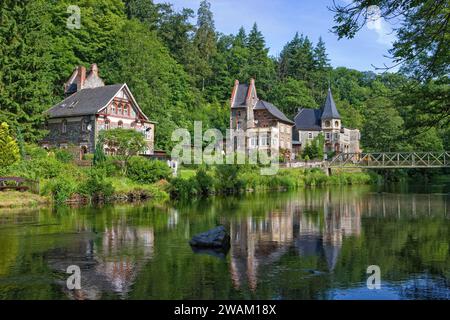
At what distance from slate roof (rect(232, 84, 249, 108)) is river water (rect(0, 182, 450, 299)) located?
1787 inches

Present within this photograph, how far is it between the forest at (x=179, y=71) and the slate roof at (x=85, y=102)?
6.86 ft

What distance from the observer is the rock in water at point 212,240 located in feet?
59.7

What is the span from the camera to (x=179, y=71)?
76125 millimetres

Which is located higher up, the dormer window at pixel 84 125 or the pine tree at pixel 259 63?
the pine tree at pixel 259 63

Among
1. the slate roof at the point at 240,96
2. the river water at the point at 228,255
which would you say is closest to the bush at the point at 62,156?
the river water at the point at 228,255

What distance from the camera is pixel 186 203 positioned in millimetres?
36500

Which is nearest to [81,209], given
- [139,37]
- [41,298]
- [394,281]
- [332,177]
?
[41,298]

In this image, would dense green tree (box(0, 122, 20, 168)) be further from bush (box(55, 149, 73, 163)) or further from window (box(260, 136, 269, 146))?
window (box(260, 136, 269, 146))

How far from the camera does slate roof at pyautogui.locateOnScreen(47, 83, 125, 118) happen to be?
50.6 m

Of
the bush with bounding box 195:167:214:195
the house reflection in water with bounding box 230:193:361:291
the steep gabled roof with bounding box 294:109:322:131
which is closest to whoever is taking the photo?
the house reflection in water with bounding box 230:193:361:291

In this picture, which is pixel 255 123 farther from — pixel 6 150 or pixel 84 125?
pixel 6 150

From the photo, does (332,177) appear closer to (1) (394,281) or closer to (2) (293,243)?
(2) (293,243)

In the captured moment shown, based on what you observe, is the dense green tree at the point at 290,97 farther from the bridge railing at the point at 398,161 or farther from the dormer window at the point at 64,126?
the dormer window at the point at 64,126

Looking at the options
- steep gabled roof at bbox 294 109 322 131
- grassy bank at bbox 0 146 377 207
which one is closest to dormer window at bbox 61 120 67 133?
grassy bank at bbox 0 146 377 207
